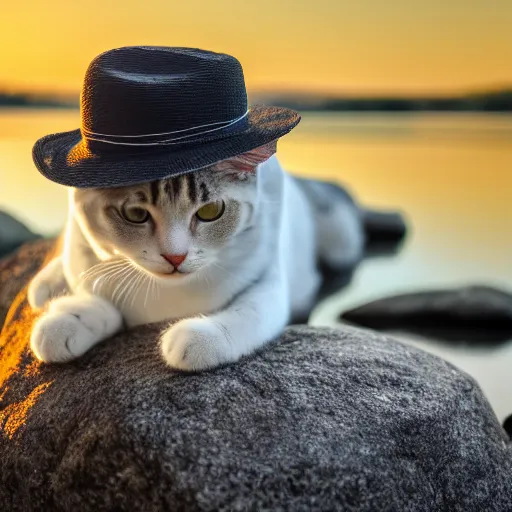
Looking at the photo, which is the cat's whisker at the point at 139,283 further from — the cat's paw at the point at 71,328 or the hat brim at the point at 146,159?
the hat brim at the point at 146,159

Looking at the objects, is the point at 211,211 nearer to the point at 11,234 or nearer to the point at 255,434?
the point at 255,434

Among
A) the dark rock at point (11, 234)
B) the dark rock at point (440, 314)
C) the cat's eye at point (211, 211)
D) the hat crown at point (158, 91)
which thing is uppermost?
the hat crown at point (158, 91)

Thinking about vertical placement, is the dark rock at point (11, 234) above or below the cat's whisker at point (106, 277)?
below

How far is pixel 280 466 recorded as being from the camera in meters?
1.07

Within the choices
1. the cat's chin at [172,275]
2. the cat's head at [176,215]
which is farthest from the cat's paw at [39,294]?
the cat's chin at [172,275]

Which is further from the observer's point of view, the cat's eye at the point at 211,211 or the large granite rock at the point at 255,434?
the cat's eye at the point at 211,211

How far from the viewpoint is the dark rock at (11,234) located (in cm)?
243

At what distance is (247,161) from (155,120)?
0.56 feet

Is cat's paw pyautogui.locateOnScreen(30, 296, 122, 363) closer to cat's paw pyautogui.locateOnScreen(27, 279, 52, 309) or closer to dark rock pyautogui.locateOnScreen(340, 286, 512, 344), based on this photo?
cat's paw pyautogui.locateOnScreen(27, 279, 52, 309)

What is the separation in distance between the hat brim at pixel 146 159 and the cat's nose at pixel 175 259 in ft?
0.43

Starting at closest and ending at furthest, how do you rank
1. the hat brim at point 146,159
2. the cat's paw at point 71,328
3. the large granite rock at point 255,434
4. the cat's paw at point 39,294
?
the large granite rock at point 255,434 → the hat brim at point 146,159 → the cat's paw at point 71,328 → the cat's paw at point 39,294

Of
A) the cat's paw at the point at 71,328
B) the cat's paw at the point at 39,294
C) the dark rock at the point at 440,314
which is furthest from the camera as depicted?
the dark rock at the point at 440,314

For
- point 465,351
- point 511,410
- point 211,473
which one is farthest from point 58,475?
point 465,351

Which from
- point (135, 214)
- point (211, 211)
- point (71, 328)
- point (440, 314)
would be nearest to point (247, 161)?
point (211, 211)
